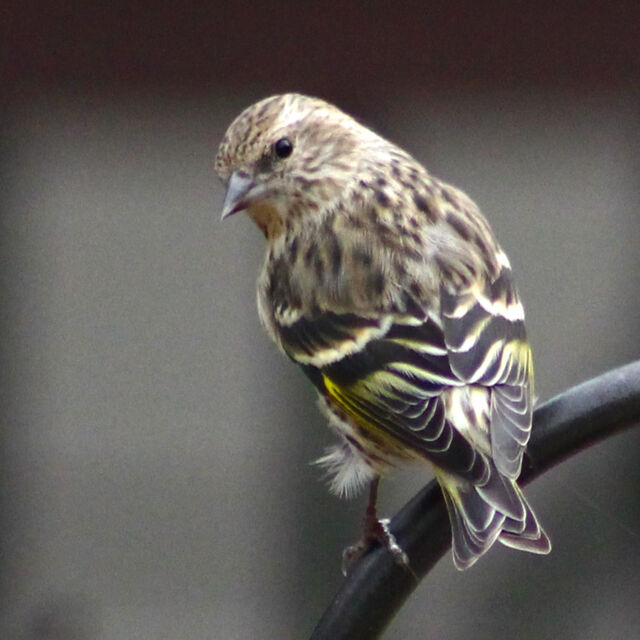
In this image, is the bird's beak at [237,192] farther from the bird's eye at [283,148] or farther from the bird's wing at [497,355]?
the bird's wing at [497,355]

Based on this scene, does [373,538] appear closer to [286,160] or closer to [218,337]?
[286,160]

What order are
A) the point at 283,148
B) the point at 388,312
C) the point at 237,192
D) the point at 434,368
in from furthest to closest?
the point at 283,148 < the point at 237,192 < the point at 388,312 < the point at 434,368

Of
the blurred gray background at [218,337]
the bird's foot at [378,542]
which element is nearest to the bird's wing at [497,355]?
the bird's foot at [378,542]

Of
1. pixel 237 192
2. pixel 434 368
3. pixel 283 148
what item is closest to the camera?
pixel 434 368

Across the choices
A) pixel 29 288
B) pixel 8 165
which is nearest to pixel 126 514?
pixel 29 288

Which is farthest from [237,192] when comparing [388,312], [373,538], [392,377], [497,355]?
[373,538]

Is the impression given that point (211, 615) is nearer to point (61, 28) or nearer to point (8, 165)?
point (8, 165)
